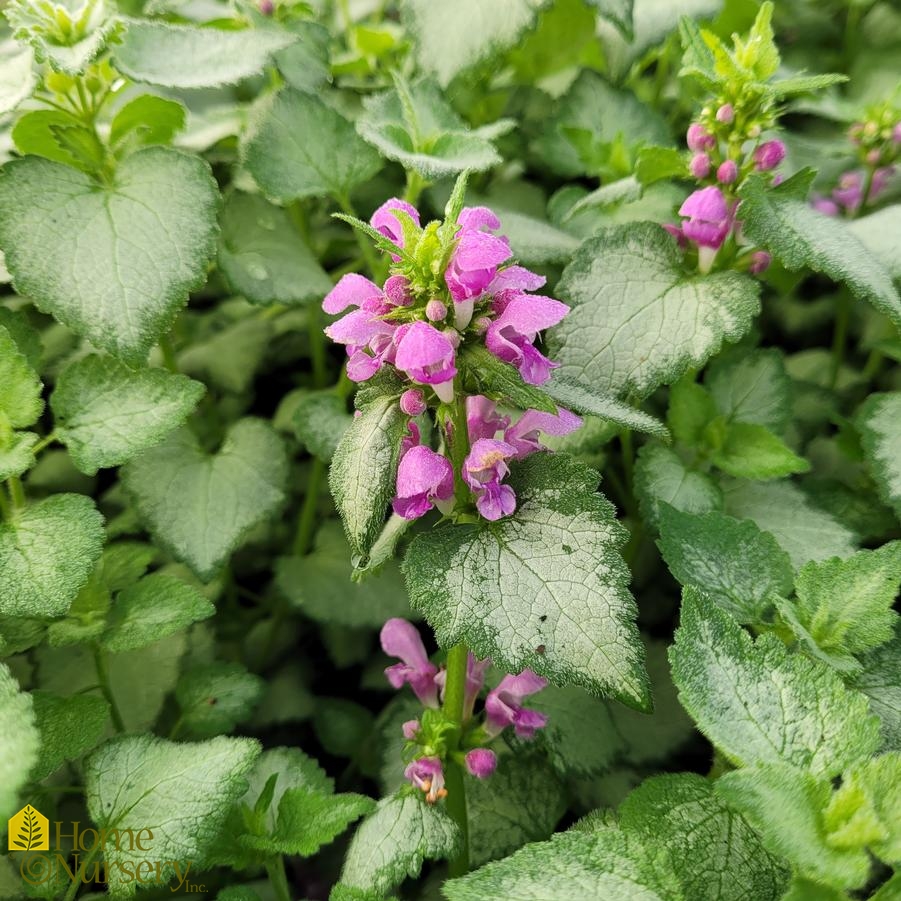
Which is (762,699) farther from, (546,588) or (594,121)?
(594,121)

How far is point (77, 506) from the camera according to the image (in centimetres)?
87

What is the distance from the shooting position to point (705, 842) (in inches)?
26.5

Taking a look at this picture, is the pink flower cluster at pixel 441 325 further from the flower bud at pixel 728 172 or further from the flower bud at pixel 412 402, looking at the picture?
the flower bud at pixel 728 172

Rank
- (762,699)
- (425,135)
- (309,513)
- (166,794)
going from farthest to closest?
(309,513) < (425,135) < (166,794) < (762,699)

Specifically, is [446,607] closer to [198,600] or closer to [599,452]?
[198,600]

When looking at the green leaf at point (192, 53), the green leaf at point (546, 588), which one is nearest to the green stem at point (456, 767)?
the green leaf at point (546, 588)

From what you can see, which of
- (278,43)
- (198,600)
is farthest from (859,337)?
(198,600)

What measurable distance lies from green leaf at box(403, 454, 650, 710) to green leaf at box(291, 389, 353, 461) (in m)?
0.34

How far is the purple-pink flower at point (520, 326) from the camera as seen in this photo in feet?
2.08

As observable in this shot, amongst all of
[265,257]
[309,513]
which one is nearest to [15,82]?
[265,257]

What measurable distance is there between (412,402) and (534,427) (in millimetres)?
153

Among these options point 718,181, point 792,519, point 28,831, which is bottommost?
point 28,831

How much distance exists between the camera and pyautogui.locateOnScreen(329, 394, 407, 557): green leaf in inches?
24.0

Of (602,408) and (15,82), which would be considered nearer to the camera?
(602,408)
